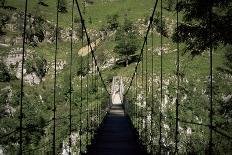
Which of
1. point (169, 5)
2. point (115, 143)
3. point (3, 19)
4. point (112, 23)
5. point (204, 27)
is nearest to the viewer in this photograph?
point (204, 27)

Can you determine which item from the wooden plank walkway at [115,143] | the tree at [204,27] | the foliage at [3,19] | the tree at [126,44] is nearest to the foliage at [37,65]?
the foliage at [3,19]

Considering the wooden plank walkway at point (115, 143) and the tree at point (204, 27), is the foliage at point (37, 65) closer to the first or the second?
the wooden plank walkway at point (115, 143)

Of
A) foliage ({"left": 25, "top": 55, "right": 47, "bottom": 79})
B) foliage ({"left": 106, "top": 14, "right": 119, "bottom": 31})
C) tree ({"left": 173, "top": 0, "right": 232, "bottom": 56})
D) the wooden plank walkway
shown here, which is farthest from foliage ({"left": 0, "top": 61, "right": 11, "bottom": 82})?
tree ({"left": 173, "top": 0, "right": 232, "bottom": 56})

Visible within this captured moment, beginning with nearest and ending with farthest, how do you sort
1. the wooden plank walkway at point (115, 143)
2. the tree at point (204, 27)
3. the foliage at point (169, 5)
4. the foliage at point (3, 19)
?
the wooden plank walkway at point (115, 143), the tree at point (204, 27), the foliage at point (169, 5), the foliage at point (3, 19)

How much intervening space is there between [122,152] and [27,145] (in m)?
32.6

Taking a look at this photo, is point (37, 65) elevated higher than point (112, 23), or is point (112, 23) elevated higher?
point (112, 23)

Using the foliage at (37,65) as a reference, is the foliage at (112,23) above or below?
above

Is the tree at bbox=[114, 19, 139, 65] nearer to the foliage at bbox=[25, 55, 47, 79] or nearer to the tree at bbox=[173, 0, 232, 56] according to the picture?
the foliage at bbox=[25, 55, 47, 79]

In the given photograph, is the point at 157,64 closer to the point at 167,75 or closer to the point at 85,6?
the point at 167,75

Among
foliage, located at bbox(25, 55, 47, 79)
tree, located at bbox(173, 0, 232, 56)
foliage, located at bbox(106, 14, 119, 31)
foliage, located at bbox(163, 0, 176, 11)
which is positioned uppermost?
foliage, located at bbox(163, 0, 176, 11)

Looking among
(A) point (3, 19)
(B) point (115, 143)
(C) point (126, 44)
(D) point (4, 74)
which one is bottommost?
(B) point (115, 143)

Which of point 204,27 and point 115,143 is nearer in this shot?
point 204,27

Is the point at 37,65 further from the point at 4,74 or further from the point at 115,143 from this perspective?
the point at 115,143

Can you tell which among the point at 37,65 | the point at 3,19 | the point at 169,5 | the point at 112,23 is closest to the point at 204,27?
the point at 37,65
